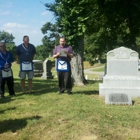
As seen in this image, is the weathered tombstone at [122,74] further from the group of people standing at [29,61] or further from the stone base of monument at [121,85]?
the group of people standing at [29,61]

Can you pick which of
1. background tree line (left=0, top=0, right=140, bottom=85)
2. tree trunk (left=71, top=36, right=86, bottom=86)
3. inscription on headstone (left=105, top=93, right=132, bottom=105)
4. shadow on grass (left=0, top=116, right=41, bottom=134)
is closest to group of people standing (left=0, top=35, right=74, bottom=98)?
background tree line (left=0, top=0, right=140, bottom=85)

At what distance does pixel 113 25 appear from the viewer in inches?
805

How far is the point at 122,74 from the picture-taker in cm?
859

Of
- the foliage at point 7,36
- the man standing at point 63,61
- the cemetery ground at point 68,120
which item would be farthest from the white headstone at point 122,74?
the foliage at point 7,36

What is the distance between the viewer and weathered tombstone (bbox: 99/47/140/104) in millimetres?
8328

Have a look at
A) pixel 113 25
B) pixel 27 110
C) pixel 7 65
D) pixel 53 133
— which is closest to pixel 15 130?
pixel 53 133

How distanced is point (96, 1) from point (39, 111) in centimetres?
1146

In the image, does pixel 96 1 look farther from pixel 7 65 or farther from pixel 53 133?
pixel 53 133

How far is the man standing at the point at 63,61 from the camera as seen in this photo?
789 cm

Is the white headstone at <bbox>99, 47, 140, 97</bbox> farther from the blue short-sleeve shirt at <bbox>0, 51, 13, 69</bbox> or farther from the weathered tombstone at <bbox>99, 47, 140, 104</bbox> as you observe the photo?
the blue short-sleeve shirt at <bbox>0, 51, 13, 69</bbox>

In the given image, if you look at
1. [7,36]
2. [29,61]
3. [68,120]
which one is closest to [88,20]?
[29,61]

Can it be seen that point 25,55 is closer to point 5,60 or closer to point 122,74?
point 5,60

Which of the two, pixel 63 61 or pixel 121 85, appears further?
pixel 121 85

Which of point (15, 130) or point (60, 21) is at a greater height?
point (60, 21)
